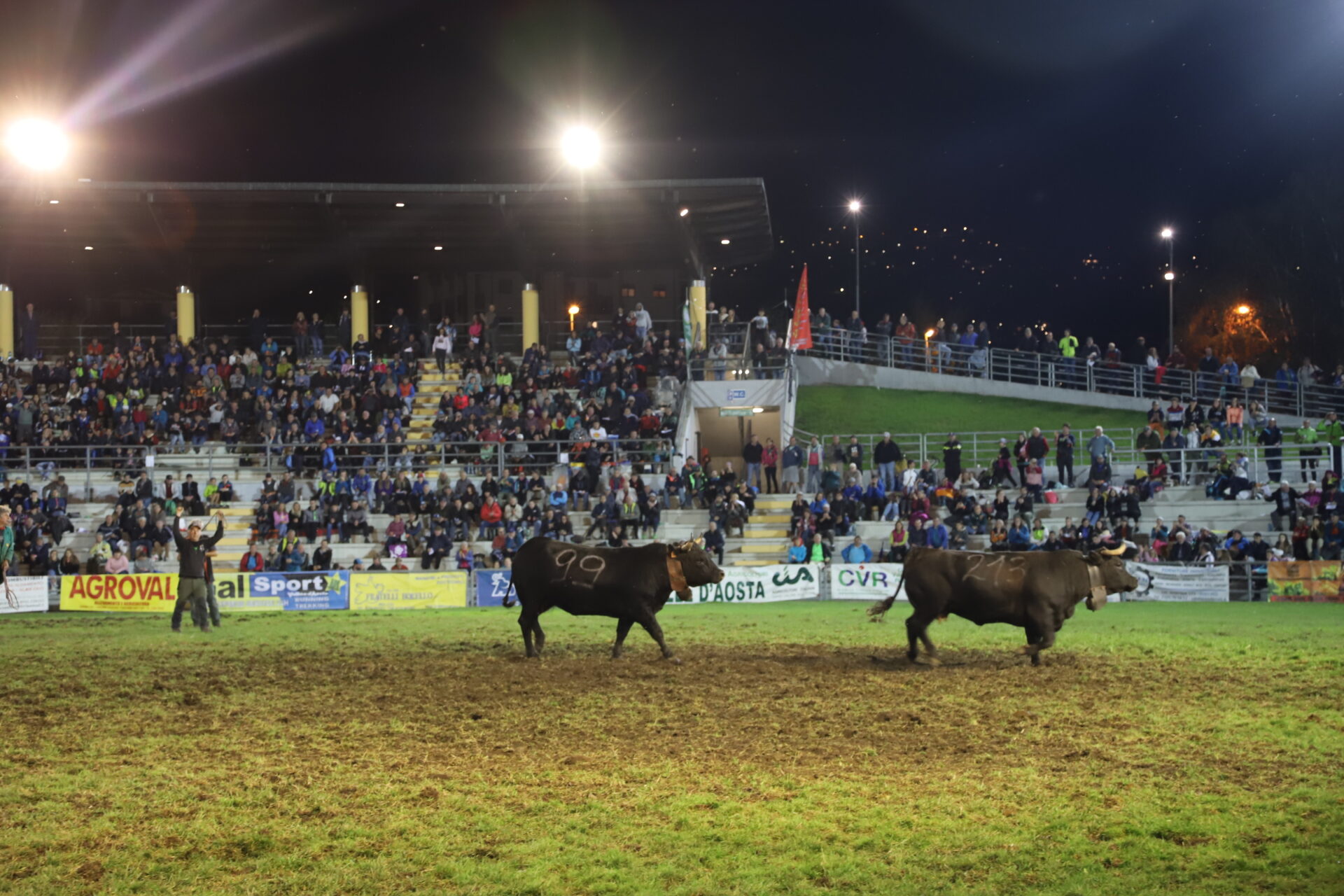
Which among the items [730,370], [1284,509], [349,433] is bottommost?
[1284,509]

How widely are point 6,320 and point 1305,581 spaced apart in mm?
39170

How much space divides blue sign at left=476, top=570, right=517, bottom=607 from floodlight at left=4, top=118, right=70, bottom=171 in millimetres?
20318

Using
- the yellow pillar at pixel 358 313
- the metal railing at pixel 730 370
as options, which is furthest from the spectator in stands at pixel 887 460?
the yellow pillar at pixel 358 313

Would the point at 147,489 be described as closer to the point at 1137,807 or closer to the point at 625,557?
the point at 625,557

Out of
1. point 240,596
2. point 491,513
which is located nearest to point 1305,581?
point 491,513

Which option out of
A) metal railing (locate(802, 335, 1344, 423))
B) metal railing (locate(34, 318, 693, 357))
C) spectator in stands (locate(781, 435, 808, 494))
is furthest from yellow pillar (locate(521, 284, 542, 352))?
spectator in stands (locate(781, 435, 808, 494))

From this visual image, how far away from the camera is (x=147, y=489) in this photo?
1222 inches

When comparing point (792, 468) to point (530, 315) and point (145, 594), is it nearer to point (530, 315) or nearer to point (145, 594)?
point (530, 315)

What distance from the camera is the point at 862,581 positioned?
85.3ft

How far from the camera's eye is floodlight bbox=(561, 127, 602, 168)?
3675cm

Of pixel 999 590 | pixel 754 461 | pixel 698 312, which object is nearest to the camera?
pixel 999 590

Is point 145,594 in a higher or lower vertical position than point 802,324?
lower

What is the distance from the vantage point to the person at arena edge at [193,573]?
19.2 m

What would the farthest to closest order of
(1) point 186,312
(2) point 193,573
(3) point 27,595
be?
(1) point 186,312 → (3) point 27,595 → (2) point 193,573
